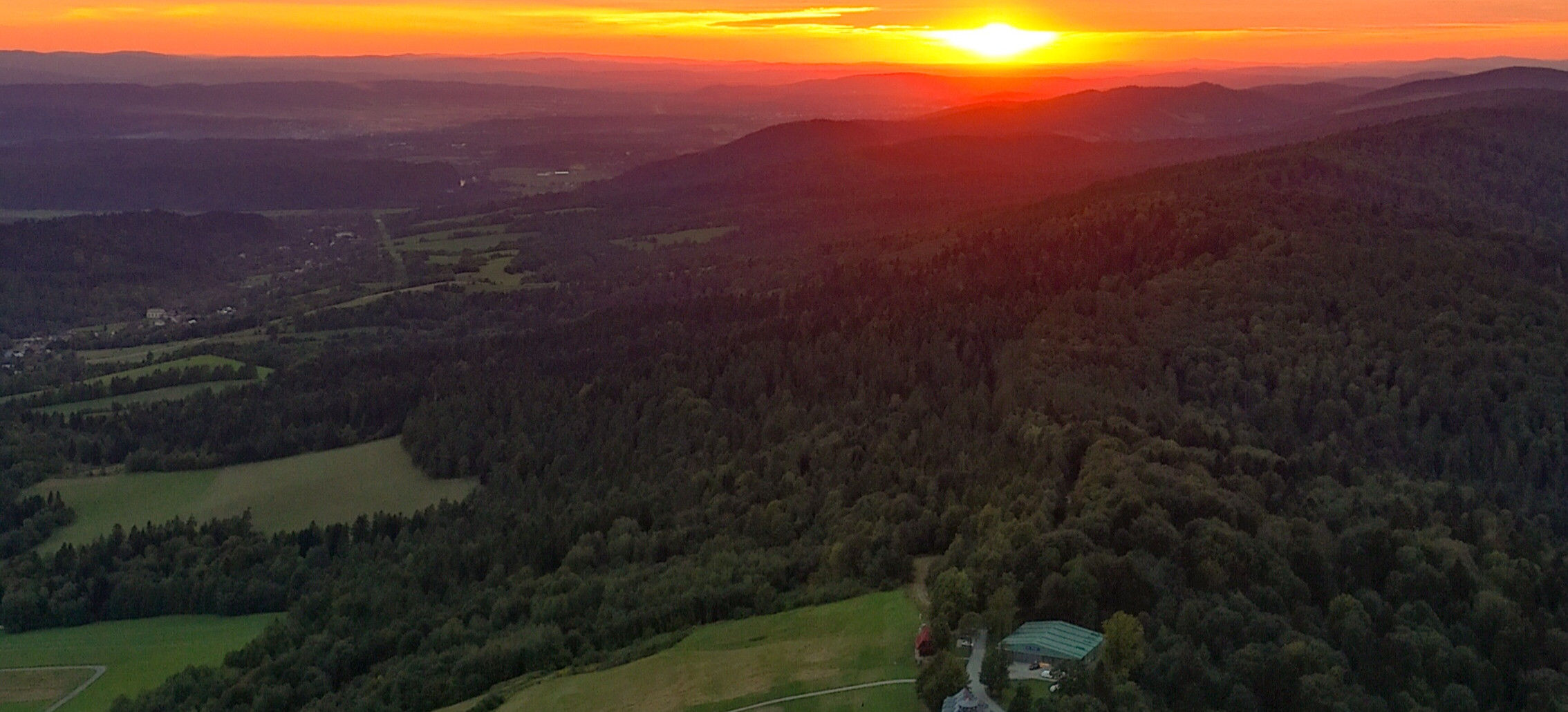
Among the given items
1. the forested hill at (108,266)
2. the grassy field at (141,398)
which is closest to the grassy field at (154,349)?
the grassy field at (141,398)

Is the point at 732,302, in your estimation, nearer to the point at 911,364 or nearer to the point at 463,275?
the point at 911,364

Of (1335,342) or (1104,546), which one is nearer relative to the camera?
(1104,546)

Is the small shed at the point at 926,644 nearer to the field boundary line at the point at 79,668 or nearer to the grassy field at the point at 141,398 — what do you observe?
the field boundary line at the point at 79,668

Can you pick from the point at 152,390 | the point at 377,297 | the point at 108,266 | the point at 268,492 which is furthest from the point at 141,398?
the point at 108,266

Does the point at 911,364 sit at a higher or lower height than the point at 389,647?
higher

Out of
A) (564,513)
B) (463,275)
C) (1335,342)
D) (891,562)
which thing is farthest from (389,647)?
(463,275)

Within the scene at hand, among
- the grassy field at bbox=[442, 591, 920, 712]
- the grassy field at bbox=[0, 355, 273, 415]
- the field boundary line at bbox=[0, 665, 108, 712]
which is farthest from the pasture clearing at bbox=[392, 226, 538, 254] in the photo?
the grassy field at bbox=[442, 591, 920, 712]
